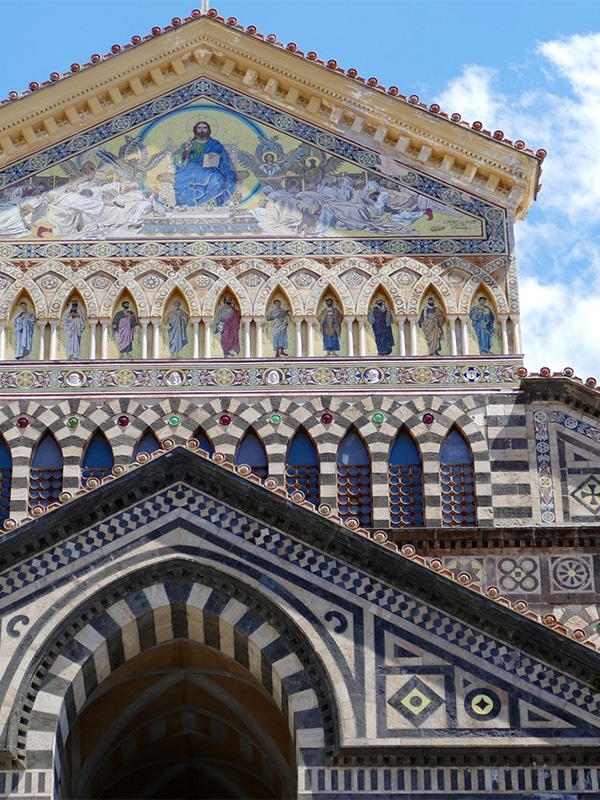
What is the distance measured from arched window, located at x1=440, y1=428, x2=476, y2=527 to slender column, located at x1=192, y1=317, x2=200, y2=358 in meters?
3.59

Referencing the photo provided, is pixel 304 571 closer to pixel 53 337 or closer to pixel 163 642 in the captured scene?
pixel 163 642

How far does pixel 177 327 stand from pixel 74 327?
1403 mm

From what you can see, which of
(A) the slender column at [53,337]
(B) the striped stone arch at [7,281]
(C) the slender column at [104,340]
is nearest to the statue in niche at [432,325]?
(C) the slender column at [104,340]

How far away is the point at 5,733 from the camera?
22.2 meters

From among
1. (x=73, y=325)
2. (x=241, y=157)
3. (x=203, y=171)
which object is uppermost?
(x=241, y=157)

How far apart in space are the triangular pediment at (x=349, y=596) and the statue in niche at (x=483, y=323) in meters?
6.49

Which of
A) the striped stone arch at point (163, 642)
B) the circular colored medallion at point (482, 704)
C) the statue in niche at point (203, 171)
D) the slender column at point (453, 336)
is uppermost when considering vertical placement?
the statue in niche at point (203, 171)

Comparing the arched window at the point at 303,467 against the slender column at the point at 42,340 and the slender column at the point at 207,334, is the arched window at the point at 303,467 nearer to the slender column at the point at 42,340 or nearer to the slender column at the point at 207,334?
the slender column at the point at 207,334

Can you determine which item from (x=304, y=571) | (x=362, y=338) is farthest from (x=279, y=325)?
(x=304, y=571)

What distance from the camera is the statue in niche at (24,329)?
29.2 m

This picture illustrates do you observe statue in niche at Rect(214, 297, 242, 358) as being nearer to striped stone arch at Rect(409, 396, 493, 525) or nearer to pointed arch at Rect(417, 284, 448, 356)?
pointed arch at Rect(417, 284, 448, 356)

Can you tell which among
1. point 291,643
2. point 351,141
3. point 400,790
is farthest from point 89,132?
point 400,790

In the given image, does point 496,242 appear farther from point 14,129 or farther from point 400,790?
point 400,790

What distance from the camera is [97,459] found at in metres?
28.3
